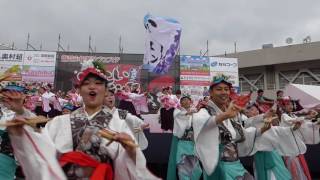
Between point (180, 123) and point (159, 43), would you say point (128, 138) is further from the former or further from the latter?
point (159, 43)

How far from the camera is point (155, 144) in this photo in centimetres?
736

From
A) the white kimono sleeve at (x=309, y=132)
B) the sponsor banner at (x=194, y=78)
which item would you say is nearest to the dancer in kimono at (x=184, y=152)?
the white kimono sleeve at (x=309, y=132)

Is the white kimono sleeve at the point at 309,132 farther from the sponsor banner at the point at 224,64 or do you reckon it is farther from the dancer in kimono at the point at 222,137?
the sponsor banner at the point at 224,64

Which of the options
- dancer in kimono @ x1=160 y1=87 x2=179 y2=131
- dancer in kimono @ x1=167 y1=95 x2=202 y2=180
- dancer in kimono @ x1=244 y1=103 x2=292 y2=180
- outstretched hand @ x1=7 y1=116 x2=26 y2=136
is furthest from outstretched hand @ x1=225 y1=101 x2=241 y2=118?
dancer in kimono @ x1=160 y1=87 x2=179 y2=131

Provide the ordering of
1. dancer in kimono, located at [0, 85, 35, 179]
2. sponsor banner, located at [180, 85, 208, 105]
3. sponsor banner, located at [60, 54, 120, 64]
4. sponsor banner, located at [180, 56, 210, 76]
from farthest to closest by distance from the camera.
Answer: sponsor banner, located at [60, 54, 120, 64]
sponsor banner, located at [180, 56, 210, 76]
sponsor banner, located at [180, 85, 208, 105]
dancer in kimono, located at [0, 85, 35, 179]

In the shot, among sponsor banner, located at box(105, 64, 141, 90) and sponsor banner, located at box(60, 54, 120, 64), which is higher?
sponsor banner, located at box(60, 54, 120, 64)

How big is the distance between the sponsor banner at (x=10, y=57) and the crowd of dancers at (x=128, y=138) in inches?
618

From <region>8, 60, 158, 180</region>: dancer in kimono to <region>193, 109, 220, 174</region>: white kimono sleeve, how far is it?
1214mm

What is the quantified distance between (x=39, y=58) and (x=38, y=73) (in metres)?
0.79

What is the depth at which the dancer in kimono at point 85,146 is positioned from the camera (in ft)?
7.52

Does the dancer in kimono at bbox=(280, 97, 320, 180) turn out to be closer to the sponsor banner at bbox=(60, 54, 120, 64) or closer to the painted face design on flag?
the painted face design on flag

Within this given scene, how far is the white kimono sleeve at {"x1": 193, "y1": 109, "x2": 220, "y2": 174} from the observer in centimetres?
366

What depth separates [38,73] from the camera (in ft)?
67.3

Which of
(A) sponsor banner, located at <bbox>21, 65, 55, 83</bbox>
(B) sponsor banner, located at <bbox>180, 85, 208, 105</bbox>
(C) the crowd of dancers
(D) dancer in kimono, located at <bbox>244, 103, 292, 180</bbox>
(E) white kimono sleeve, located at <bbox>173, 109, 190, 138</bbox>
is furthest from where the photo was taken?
(B) sponsor banner, located at <bbox>180, 85, 208, 105</bbox>
